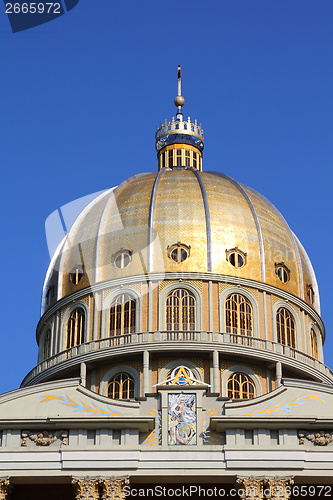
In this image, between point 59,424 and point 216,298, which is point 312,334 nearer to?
point 216,298

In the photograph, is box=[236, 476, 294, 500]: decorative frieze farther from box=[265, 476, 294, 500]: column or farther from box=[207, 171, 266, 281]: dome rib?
box=[207, 171, 266, 281]: dome rib

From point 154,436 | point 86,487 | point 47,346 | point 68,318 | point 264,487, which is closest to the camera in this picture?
point 86,487

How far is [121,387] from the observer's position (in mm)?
58000

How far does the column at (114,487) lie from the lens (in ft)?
146

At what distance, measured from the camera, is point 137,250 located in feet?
201

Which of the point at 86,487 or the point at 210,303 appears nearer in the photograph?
the point at 86,487

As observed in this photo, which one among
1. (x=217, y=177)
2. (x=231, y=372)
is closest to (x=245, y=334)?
(x=231, y=372)

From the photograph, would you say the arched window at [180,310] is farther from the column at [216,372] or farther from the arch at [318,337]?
the arch at [318,337]

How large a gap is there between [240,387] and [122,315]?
7.51 m

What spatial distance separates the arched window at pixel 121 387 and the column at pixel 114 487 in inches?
509

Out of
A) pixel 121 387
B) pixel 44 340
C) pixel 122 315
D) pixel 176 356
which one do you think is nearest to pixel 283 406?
pixel 176 356

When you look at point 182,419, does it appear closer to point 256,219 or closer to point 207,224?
point 207,224

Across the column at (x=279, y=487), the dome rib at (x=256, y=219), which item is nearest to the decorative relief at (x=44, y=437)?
the column at (x=279, y=487)

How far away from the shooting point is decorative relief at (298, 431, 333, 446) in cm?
4547
